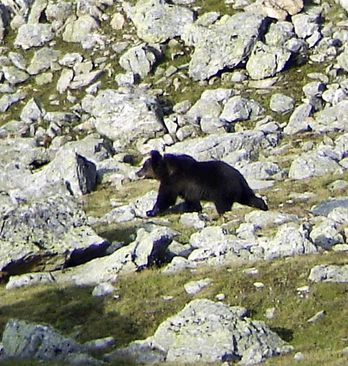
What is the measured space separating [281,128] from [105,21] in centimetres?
1684

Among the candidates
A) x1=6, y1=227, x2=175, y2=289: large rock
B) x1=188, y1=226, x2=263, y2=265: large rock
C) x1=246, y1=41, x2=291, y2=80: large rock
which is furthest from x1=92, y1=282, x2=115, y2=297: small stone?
x1=246, y1=41, x2=291, y2=80: large rock

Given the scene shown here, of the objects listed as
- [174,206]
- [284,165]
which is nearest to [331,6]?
[284,165]

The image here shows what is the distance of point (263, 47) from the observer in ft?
186

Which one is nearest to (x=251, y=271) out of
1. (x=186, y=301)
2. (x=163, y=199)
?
(x=186, y=301)

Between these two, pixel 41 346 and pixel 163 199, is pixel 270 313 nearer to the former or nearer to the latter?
pixel 41 346

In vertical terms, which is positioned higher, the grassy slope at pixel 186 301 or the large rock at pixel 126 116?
the grassy slope at pixel 186 301

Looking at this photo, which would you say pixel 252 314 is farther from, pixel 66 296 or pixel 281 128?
pixel 281 128

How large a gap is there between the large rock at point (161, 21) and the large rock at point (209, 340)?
43223 mm

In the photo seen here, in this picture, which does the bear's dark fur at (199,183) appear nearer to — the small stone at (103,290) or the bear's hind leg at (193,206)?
the bear's hind leg at (193,206)

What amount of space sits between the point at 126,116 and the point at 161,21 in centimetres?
878

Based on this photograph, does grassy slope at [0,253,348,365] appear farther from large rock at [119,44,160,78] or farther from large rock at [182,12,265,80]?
large rock at [119,44,160,78]

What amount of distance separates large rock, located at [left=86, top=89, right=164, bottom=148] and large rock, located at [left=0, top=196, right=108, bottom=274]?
25519mm

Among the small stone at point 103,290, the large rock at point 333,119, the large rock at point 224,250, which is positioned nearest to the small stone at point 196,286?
the large rock at point 224,250

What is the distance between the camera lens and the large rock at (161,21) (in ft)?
198
